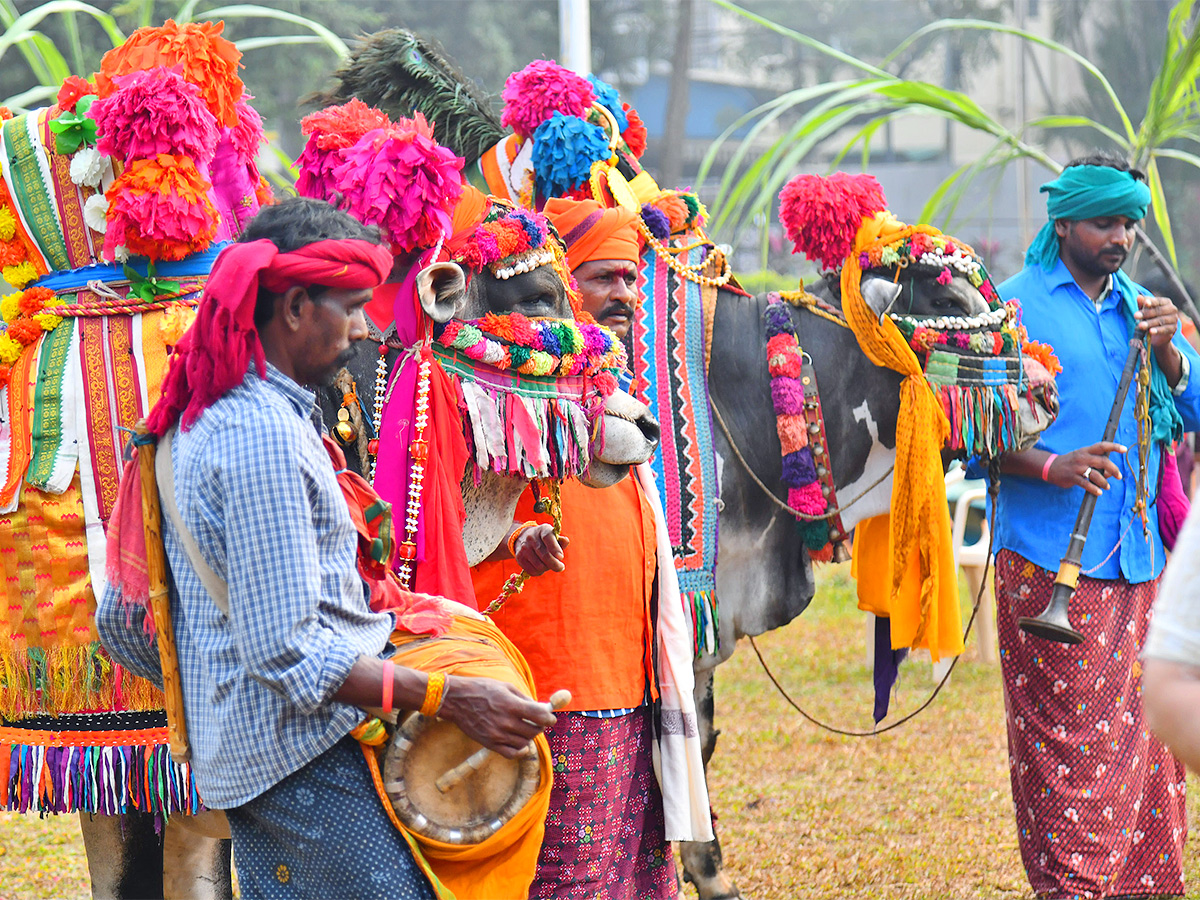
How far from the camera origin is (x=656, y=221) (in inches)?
168

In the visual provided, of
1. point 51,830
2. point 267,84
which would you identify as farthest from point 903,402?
point 267,84

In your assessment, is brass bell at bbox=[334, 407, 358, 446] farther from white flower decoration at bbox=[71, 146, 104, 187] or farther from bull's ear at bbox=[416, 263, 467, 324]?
white flower decoration at bbox=[71, 146, 104, 187]

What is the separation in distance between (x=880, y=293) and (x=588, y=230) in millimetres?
1309

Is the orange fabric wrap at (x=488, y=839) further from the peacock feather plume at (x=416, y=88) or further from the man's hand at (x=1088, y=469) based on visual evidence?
the man's hand at (x=1088, y=469)

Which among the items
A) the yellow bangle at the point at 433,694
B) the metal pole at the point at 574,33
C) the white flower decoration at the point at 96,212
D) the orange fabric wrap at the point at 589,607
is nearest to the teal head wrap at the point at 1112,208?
the orange fabric wrap at the point at 589,607

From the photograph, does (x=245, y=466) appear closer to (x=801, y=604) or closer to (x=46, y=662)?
(x=46, y=662)

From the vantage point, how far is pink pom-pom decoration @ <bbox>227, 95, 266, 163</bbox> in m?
3.37

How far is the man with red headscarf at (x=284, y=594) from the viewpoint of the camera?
205 centimetres

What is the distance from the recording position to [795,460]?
4.42 meters

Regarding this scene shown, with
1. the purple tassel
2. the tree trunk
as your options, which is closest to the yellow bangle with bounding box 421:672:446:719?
the purple tassel

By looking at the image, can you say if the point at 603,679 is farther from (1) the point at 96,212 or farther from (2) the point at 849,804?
(2) the point at 849,804

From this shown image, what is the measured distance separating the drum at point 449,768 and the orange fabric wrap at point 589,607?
0.99 m

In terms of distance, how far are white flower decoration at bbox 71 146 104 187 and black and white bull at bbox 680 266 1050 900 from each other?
204 centimetres

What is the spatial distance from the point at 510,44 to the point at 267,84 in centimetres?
280
